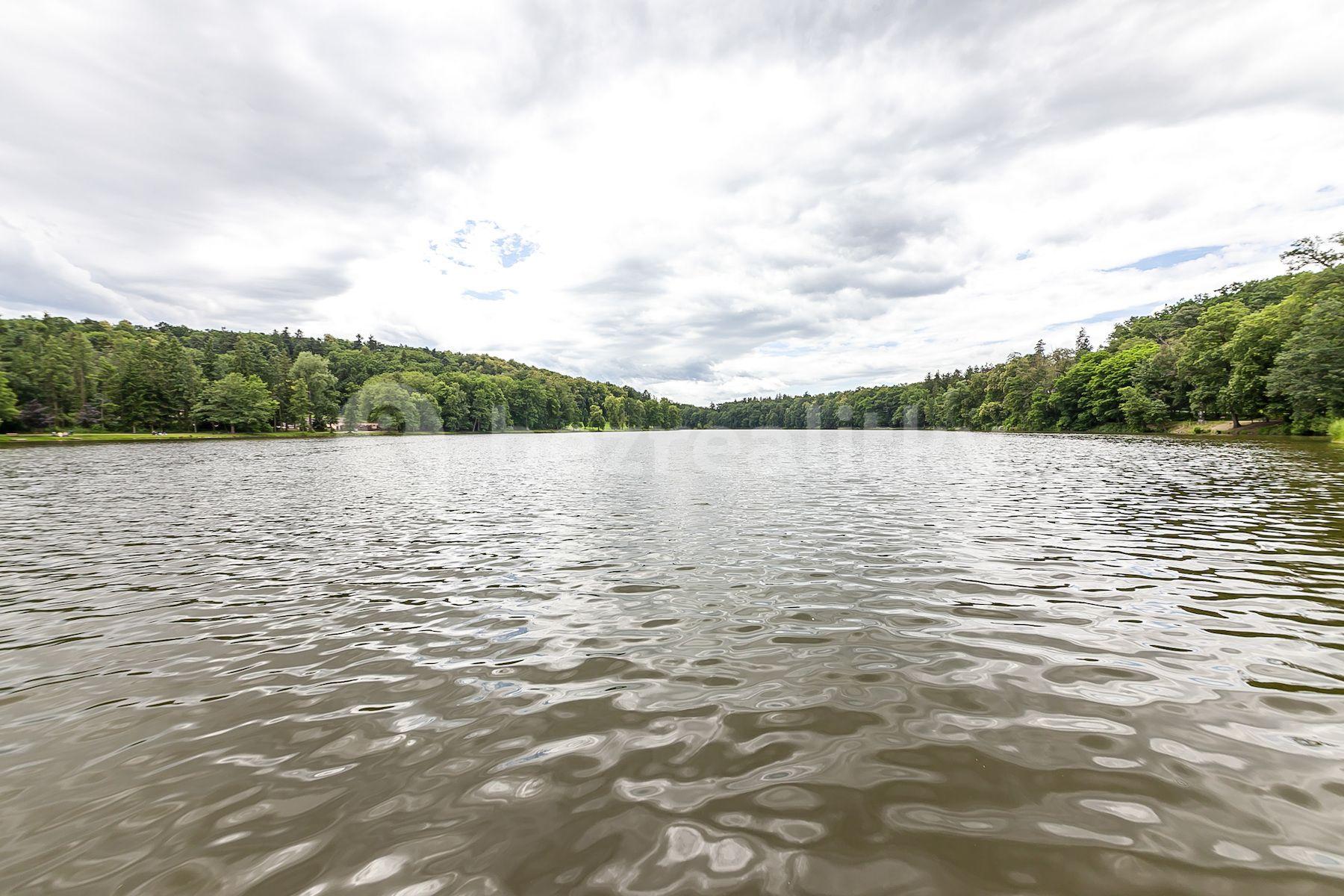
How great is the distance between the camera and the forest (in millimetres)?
61719

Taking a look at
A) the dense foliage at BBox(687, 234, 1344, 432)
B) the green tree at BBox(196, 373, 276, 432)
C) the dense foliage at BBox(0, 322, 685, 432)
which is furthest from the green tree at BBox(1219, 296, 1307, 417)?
the green tree at BBox(196, 373, 276, 432)

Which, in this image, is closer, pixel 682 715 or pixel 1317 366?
pixel 682 715

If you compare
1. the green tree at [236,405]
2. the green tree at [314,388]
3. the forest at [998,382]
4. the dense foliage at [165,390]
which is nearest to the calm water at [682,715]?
the forest at [998,382]

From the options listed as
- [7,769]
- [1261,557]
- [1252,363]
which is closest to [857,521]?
[1261,557]

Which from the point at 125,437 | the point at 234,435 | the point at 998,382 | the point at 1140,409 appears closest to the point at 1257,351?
the point at 1140,409

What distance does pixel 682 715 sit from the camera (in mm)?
5852

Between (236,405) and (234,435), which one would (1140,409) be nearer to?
(234,435)

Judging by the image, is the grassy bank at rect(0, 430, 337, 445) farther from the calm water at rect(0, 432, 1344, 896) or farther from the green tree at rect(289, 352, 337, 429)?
the calm water at rect(0, 432, 1344, 896)

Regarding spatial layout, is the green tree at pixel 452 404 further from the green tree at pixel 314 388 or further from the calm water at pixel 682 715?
the calm water at pixel 682 715

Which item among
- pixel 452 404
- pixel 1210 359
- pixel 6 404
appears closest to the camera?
pixel 1210 359

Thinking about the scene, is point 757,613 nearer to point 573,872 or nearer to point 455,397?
point 573,872

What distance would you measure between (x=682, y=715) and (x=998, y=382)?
606ft

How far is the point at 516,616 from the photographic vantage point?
30.4ft

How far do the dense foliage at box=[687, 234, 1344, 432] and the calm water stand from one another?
6678cm
